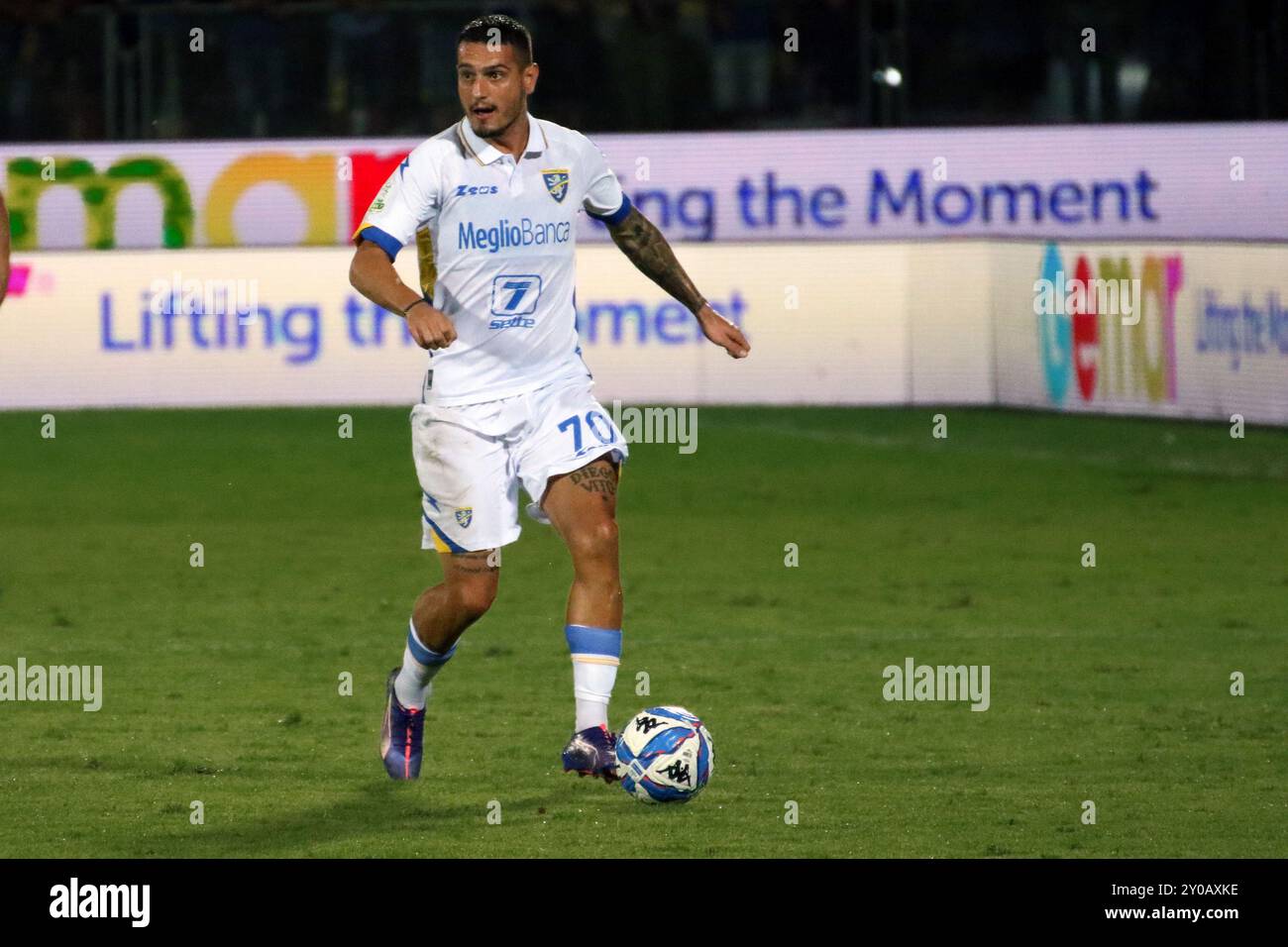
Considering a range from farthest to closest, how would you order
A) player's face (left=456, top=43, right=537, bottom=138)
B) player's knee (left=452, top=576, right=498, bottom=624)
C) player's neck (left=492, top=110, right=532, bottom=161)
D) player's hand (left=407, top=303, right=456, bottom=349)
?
1. player's knee (left=452, top=576, right=498, bottom=624)
2. player's neck (left=492, top=110, right=532, bottom=161)
3. player's face (left=456, top=43, right=537, bottom=138)
4. player's hand (left=407, top=303, right=456, bottom=349)

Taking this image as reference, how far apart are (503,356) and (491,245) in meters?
0.32

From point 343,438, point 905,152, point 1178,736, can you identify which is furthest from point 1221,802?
point 905,152

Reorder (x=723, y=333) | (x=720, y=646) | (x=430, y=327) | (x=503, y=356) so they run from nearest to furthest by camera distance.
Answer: (x=430, y=327), (x=503, y=356), (x=723, y=333), (x=720, y=646)

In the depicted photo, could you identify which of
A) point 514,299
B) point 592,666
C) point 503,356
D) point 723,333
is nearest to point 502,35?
point 514,299

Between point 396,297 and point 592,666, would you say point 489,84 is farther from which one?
point 592,666

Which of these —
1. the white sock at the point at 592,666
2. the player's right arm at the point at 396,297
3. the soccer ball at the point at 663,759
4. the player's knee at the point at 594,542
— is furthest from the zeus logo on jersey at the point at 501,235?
the soccer ball at the point at 663,759

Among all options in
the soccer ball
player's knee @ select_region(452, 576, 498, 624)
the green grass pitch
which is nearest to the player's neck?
player's knee @ select_region(452, 576, 498, 624)

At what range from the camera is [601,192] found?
7520 mm

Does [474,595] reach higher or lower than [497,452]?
lower

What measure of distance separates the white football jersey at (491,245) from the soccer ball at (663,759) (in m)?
1.05

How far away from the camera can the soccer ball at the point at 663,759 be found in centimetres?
681

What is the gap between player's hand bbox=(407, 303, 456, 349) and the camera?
21.6 ft

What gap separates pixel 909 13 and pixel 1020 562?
13.9 m

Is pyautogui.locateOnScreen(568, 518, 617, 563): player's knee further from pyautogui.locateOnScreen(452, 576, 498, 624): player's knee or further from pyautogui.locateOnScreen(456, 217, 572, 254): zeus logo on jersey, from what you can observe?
pyautogui.locateOnScreen(456, 217, 572, 254): zeus logo on jersey
